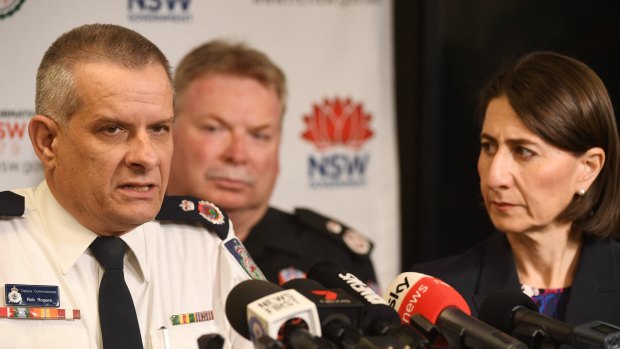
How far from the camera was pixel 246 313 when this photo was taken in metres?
1.40

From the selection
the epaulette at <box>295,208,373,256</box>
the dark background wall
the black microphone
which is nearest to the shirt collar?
the black microphone

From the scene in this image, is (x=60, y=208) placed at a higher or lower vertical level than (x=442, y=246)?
higher

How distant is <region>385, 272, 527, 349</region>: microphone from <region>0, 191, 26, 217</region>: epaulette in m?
0.83

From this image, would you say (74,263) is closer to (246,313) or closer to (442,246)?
(246,313)

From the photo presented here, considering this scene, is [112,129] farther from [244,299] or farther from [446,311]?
[446,311]

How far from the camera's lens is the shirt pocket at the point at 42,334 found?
180cm

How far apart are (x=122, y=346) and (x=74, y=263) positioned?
21cm

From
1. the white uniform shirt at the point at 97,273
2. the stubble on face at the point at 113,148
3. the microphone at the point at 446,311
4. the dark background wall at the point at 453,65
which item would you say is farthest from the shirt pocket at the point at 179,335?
the dark background wall at the point at 453,65

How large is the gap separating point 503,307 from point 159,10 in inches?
66.1

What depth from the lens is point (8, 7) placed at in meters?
2.43

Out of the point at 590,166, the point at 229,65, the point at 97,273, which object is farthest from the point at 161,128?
the point at 590,166

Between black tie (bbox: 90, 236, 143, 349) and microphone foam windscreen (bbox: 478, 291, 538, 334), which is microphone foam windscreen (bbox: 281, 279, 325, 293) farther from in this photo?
black tie (bbox: 90, 236, 143, 349)

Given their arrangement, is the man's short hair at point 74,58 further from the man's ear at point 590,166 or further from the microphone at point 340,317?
the man's ear at point 590,166

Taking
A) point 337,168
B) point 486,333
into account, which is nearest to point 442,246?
point 337,168
